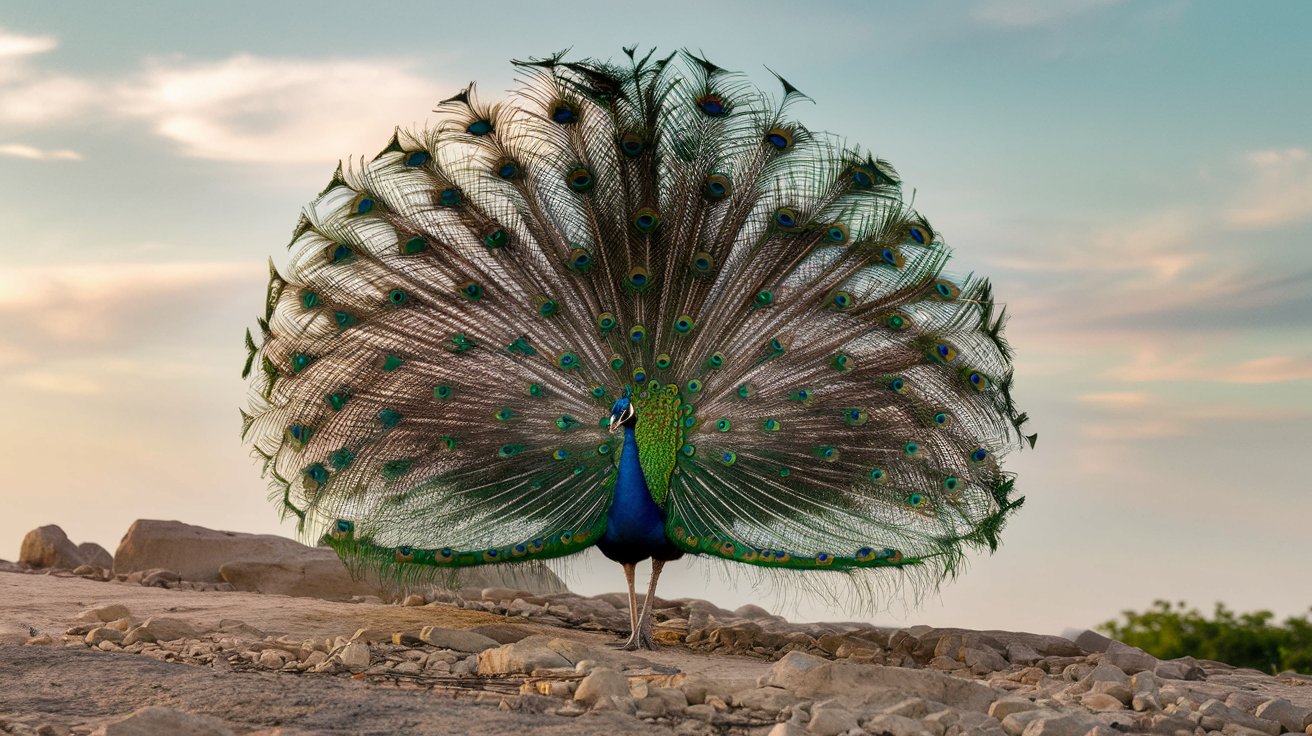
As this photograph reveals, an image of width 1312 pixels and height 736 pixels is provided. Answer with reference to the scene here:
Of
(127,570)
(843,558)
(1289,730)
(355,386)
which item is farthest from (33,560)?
(1289,730)

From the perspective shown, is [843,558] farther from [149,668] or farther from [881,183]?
[149,668]

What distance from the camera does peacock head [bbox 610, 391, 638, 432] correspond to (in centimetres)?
941

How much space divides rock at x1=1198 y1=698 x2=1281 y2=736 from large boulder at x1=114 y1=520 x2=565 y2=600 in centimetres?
724

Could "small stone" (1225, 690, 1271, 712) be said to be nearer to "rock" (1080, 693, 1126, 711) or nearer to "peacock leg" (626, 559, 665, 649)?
"rock" (1080, 693, 1126, 711)

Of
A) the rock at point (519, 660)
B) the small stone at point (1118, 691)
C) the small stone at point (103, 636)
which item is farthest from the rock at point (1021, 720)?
the small stone at point (103, 636)

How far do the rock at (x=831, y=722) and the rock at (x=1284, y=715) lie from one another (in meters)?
3.07

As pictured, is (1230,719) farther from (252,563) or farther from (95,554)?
(95,554)

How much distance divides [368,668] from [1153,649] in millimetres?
14495

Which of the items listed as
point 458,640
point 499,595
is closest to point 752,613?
point 499,595

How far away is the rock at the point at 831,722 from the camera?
5.75m

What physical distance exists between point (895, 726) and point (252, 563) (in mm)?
9531

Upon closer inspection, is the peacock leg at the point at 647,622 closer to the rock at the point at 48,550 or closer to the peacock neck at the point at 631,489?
the peacock neck at the point at 631,489

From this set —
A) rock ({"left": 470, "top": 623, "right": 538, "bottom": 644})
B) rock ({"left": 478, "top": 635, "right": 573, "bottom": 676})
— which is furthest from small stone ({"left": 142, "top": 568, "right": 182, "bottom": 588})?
rock ({"left": 478, "top": 635, "right": 573, "bottom": 676})

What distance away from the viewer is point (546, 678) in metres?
6.99
